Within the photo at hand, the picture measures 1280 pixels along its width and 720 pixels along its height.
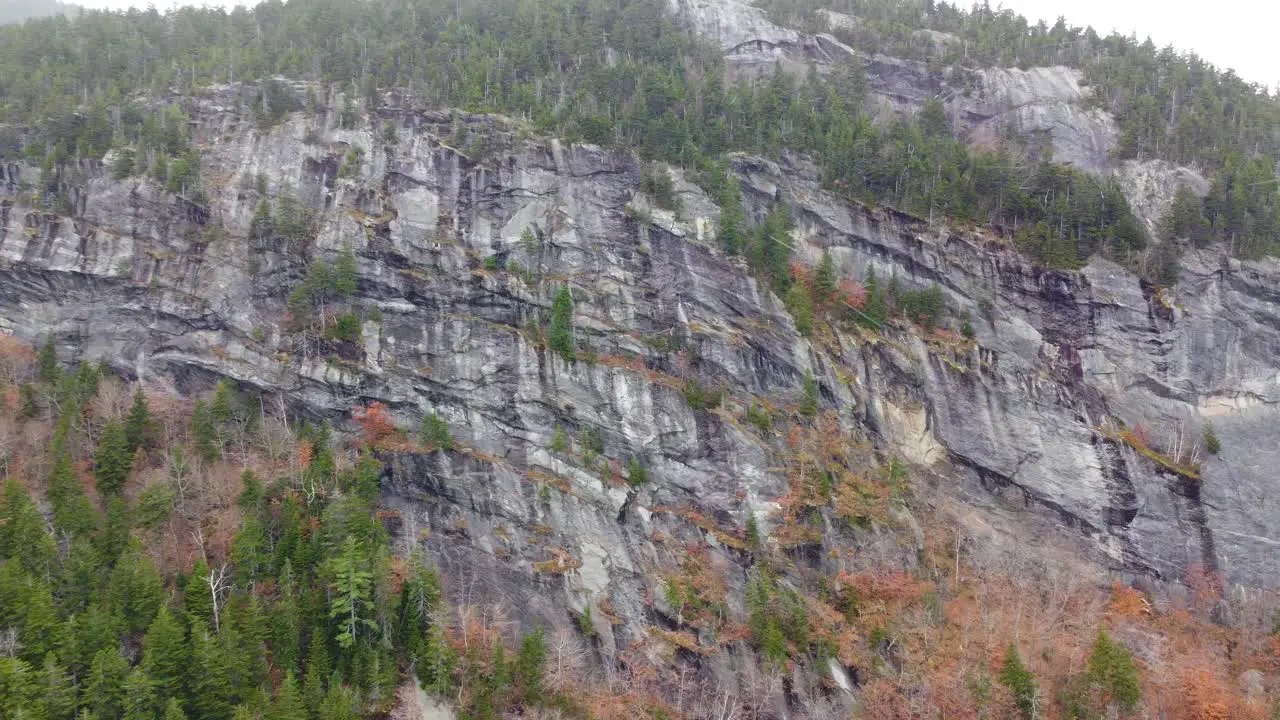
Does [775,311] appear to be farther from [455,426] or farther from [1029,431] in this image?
[455,426]

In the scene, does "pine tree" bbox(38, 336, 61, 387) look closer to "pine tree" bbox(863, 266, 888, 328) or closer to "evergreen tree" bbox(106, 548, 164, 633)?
"evergreen tree" bbox(106, 548, 164, 633)

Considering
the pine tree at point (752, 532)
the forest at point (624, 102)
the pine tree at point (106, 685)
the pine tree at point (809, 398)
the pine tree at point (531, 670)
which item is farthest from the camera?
the forest at point (624, 102)

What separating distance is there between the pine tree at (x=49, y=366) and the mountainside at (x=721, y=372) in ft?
8.58

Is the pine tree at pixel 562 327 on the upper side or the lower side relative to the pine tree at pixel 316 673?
upper

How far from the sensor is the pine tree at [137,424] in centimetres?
4653

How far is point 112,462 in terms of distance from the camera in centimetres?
4434

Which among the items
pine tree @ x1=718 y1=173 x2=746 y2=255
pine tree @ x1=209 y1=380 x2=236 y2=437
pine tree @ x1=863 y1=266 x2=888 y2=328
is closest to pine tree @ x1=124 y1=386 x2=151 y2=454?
pine tree @ x1=209 y1=380 x2=236 y2=437

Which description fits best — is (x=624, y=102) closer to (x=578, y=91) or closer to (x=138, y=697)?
(x=578, y=91)

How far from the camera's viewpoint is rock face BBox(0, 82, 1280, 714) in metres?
49.8

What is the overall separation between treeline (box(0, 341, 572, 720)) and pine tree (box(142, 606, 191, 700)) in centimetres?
7

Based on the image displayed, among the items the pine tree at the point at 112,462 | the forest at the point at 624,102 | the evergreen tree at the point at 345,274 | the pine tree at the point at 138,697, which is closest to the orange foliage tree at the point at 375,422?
the evergreen tree at the point at 345,274

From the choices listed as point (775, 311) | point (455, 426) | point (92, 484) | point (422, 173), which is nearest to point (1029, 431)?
point (775, 311)

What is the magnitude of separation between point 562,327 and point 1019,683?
3334 centimetres

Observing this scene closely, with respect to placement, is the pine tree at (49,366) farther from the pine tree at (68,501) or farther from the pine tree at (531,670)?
the pine tree at (531,670)
